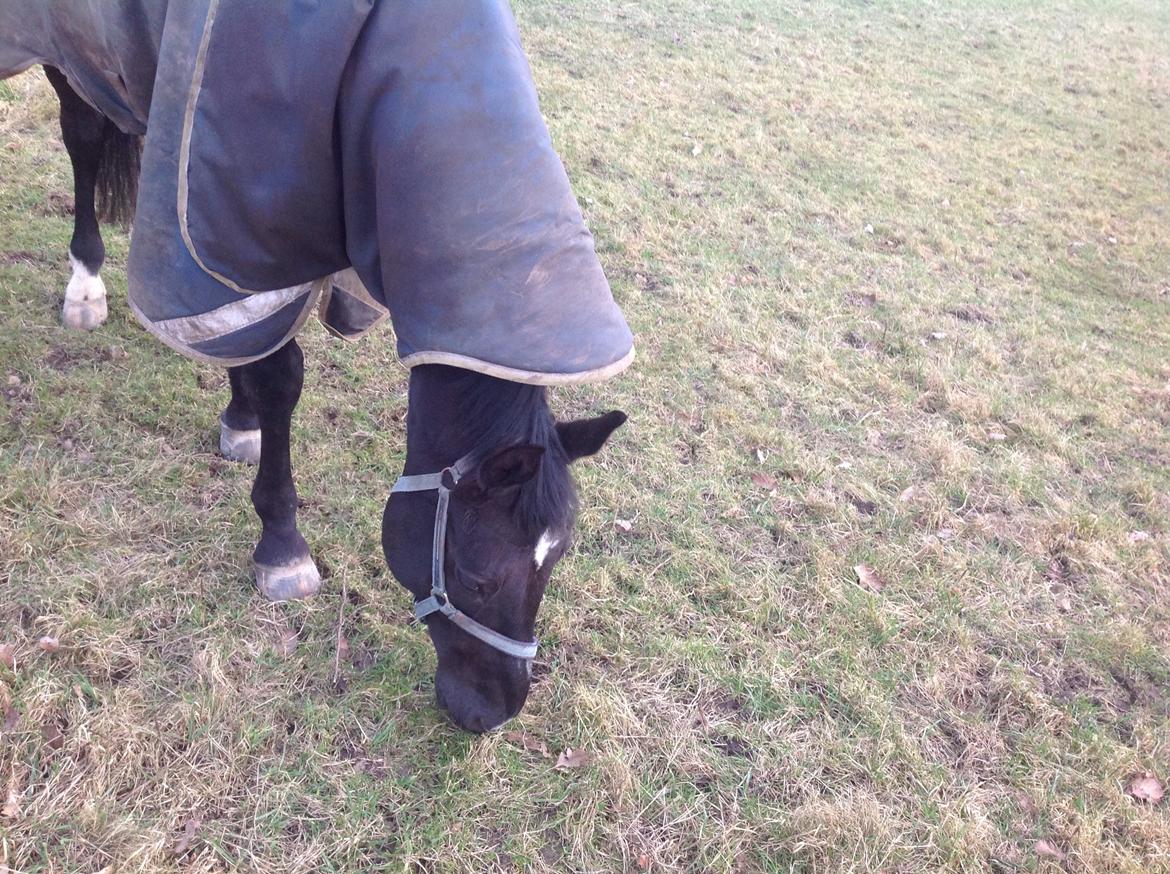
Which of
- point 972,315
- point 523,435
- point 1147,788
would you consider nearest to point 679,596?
point 523,435

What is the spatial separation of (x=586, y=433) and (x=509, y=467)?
0.88ft

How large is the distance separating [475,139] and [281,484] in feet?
4.74

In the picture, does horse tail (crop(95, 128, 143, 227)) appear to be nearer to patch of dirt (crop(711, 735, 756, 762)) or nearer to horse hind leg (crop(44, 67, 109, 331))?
horse hind leg (crop(44, 67, 109, 331))

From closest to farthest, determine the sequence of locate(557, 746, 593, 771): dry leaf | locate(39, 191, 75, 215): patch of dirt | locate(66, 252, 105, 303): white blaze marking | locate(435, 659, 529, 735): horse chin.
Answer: locate(435, 659, 529, 735): horse chin
locate(557, 746, 593, 771): dry leaf
locate(66, 252, 105, 303): white blaze marking
locate(39, 191, 75, 215): patch of dirt

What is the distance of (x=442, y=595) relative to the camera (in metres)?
1.87

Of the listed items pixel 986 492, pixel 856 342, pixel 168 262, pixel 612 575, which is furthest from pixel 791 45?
pixel 168 262

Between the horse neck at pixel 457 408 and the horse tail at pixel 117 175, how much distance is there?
227 centimetres

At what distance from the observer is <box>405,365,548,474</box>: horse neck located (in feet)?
5.75

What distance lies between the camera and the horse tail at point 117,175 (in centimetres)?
324

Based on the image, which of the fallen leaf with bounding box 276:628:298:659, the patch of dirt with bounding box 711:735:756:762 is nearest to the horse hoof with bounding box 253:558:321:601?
the fallen leaf with bounding box 276:628:298:659

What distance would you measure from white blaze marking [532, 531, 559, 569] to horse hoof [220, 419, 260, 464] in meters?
1.70

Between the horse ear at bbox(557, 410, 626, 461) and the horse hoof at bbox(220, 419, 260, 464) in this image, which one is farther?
the horse hoof at bbox(220, 419, 260, 464)

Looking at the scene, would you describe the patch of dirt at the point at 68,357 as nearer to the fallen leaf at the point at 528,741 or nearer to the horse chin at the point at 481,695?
the horse chin at the point at 481,695

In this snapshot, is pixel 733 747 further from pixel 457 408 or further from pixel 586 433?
pixel 457 408
